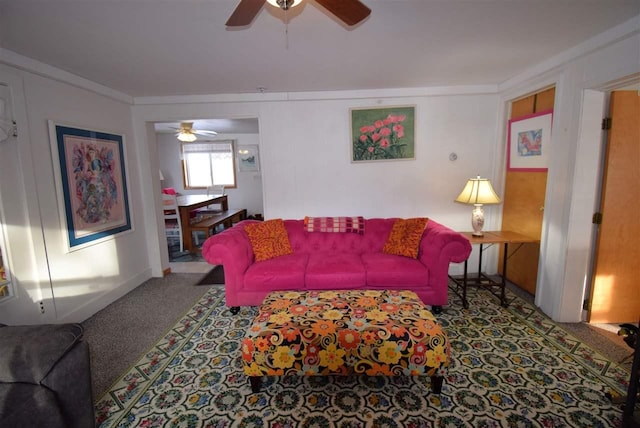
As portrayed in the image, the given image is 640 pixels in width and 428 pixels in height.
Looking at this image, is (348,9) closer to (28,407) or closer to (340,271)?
(340,271)

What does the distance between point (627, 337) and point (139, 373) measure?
10.5ft

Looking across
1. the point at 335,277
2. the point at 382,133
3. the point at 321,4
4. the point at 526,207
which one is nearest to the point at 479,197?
the point at 526,207

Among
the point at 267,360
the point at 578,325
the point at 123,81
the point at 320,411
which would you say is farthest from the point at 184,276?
the point at 578,325

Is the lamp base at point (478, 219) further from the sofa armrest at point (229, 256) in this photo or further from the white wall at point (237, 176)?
the white wall at point (237, 176)

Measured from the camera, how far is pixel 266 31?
1.99 m

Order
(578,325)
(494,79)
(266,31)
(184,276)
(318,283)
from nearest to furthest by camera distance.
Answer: (266,31), (578,325), (318,283), (494,79), (184,276)

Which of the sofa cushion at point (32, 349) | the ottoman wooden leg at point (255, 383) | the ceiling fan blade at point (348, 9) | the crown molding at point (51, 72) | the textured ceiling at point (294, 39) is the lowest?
the ottoman wooden leg at point (255, 383)

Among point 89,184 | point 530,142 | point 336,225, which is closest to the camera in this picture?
point 89,184

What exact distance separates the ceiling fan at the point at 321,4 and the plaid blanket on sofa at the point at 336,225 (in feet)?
6.98

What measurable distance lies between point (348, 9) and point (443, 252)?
205 centimetres

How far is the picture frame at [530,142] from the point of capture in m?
2.80

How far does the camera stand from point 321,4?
1376 millimetres

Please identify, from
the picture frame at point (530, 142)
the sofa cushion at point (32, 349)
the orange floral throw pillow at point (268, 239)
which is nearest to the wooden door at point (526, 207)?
the picture frame at point (530, 142)

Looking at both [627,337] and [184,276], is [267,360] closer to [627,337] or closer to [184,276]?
[627,337]
